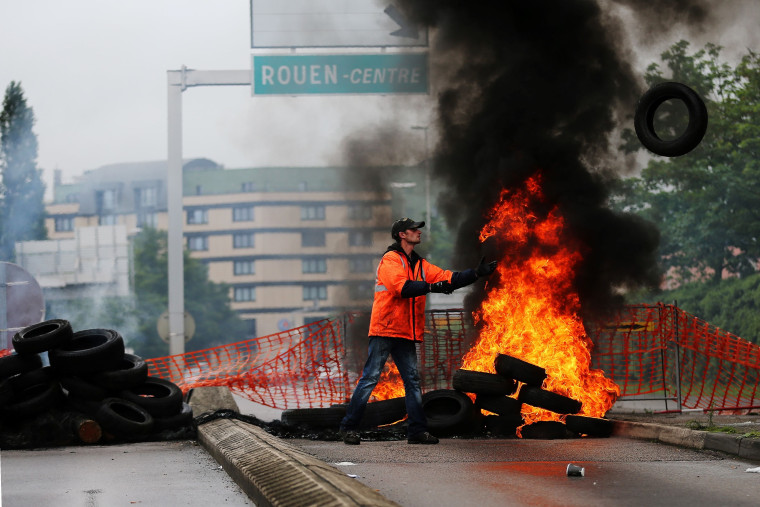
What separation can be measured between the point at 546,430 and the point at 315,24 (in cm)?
896

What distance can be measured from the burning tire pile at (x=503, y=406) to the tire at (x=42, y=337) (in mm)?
3742

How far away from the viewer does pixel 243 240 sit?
110062mm

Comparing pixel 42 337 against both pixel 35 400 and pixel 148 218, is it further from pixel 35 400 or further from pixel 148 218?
pixel 148 218

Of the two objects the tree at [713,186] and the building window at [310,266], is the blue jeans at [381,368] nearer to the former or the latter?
the tree at [713,186]

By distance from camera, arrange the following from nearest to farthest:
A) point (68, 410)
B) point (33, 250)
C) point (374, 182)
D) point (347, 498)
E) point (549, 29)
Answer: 1. point (347, 498)
2. point (68, 410)
3. point (549, 29)
4. point (374, 182)
5. point (33, 250)

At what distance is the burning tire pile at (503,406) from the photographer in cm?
1024

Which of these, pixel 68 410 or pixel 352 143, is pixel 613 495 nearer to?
pixel 68 410

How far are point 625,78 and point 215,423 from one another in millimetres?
6349

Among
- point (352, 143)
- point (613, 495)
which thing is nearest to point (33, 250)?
point (352, 143)

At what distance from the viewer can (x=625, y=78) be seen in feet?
43.6

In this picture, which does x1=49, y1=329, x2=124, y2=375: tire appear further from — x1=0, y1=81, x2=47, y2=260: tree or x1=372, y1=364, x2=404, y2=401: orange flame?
x1=0, y1=81, x2=47, y2=260: tree

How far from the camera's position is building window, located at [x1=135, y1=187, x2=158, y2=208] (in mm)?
111312

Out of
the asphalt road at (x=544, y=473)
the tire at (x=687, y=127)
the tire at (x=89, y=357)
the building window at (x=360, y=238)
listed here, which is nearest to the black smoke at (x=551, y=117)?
the tire at (x=687, y=127)

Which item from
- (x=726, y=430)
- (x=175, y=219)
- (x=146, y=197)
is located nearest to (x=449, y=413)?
(x=726, y=430)
